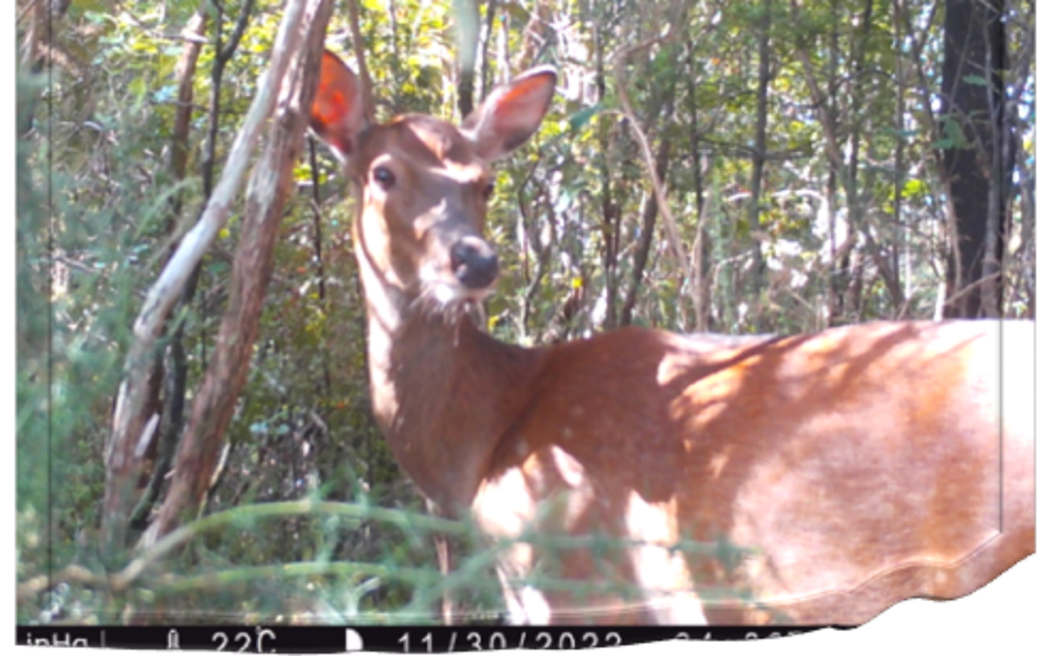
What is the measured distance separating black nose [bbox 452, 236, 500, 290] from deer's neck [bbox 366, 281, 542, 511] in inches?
12.8

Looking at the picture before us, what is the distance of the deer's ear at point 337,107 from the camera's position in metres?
3.30

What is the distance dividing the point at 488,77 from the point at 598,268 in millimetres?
571

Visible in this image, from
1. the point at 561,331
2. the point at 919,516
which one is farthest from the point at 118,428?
the point at 919,516

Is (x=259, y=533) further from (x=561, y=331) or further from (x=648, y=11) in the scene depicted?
(x=648, y=11)

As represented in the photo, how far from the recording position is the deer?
315cm

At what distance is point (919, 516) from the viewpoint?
10.4ft

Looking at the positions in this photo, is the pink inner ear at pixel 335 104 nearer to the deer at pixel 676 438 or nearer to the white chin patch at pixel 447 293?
the deer at pixel 676 438

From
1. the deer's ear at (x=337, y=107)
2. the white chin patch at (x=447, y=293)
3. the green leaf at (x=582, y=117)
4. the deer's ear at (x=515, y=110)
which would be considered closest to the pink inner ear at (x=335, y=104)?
the deer's ear at (x=337, y=107)

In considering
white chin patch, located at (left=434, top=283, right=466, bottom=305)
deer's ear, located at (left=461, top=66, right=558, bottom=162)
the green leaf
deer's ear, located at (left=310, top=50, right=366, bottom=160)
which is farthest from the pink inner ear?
the green leaf

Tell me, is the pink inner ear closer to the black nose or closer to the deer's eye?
the deer's eye

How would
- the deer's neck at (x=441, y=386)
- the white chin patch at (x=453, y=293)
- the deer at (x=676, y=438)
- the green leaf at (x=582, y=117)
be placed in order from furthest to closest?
1. the deer's neck at (x=441, y=386)
2. the green leaf at (x=582, y=117)
3. the white chin patch at (x=453, y=293)
4. the deer at (x=676, y=438)

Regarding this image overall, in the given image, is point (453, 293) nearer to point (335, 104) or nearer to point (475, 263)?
point (475, 263)

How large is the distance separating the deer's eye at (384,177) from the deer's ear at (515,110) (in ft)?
0.81

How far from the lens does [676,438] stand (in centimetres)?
330
